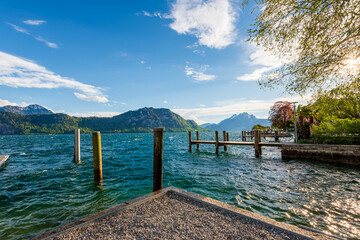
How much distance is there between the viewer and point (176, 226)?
3.43 metres

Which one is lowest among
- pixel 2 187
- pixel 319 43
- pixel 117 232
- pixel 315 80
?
pixel 2 187

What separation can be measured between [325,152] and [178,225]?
1505cm

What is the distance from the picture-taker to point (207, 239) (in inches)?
117

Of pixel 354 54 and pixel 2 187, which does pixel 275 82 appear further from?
pixel 2 187

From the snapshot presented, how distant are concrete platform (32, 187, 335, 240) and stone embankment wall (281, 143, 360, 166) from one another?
1288 cm

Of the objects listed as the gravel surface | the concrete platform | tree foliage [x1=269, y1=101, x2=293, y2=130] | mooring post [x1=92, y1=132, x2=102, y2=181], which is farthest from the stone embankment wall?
tree foliage [x1=269, y1=101, x2=293, y2=130]

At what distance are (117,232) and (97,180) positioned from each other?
275 inches

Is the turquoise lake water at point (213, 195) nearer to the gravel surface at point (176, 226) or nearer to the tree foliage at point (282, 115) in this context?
the gravel surface at point (176, 226)

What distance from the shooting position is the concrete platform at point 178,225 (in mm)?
3125

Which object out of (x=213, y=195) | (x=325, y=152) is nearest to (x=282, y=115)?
(x=325, y=152)

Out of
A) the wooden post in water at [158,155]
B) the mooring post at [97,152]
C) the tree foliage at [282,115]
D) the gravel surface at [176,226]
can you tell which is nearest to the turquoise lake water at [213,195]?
the mooring post at [97,152]

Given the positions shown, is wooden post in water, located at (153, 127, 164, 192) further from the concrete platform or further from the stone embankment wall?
the stone embankment wall

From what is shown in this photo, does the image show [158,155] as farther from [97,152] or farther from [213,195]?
[97,152]

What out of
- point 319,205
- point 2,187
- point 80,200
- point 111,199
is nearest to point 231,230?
point 319,205
